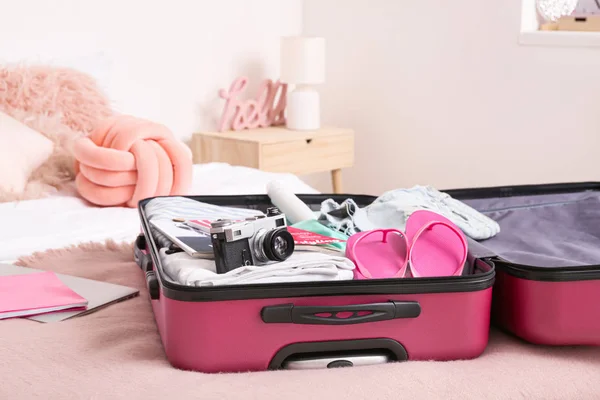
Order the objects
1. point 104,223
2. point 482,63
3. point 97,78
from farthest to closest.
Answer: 1. point 482,63
2. point 97,78
3. point 104,223

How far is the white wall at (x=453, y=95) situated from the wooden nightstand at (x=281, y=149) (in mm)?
270

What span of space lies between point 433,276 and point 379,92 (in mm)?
2656

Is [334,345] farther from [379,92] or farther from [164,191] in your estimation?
[379,92]

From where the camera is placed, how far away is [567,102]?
9.41ft

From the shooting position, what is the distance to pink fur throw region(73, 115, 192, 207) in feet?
6.51

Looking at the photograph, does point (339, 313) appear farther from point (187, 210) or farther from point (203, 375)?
point (187, 210)

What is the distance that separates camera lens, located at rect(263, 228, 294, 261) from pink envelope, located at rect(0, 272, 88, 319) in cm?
31

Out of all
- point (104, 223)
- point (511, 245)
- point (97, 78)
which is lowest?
point (104, 223)

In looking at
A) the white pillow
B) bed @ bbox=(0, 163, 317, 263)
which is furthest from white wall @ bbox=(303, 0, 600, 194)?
the white pillow

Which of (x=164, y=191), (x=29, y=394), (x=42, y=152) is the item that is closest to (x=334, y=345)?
(x=29, y=394)

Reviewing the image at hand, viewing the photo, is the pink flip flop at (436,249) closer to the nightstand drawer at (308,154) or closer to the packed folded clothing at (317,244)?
the packed folded clothing at (317,244)

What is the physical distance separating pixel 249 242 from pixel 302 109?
236 cm

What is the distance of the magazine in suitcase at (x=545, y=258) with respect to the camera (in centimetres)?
94

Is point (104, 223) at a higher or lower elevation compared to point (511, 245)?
lower
